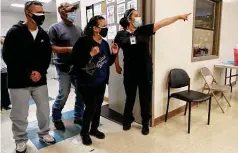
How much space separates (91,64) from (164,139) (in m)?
1.28

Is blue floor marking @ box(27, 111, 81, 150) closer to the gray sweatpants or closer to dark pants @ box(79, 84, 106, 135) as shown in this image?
the gray sweatpants

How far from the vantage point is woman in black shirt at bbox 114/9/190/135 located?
2.25 metres

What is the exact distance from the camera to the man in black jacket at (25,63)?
1850mm

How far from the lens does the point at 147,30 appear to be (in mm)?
2229

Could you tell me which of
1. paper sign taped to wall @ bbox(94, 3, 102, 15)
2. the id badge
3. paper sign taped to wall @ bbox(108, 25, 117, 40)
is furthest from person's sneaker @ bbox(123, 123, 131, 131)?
paper sign taped to wall @ bbox(94, 3, 102, 15)

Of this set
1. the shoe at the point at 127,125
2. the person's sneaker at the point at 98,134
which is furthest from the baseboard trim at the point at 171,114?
the person's sneaker at the point at 98,134

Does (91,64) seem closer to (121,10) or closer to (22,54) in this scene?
(22,54)

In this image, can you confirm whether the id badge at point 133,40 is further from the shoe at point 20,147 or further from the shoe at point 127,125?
the shoe at point 20,147

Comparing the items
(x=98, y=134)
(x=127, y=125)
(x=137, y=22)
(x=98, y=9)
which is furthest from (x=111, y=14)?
(x=98, y=134)

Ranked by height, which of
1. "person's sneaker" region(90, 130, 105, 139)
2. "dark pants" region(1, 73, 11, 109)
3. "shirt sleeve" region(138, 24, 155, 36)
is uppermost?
"shirt sleeve" region(138, 24, 155, 36)

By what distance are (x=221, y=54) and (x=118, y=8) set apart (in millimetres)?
2709

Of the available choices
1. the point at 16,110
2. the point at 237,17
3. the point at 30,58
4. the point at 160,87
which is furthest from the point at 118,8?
the point at 237,17

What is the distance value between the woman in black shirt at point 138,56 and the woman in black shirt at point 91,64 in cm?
21

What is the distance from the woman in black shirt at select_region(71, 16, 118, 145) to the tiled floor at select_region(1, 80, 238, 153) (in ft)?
0.74
